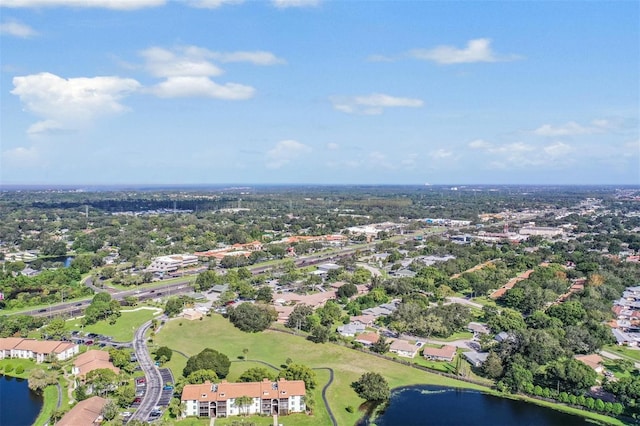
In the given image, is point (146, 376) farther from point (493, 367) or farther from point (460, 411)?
point (493, 367)

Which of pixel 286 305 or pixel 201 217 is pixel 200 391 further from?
pixel 201 217

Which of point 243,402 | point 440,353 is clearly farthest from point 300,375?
point 440,353

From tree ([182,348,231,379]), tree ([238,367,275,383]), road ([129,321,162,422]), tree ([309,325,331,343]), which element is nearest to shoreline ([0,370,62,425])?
road ([129,321,162,422])

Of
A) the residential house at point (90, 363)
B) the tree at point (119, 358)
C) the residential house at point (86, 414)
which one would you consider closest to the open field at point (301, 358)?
the tree at point (119, 358)

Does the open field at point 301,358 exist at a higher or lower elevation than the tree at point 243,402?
lower

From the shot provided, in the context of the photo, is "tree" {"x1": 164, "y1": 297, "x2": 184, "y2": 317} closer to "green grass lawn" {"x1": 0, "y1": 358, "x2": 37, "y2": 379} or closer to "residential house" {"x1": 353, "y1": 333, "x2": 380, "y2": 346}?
"green grass lawn" {"x1": 0, "y1": 358, "x2": 37, "y2": 379}

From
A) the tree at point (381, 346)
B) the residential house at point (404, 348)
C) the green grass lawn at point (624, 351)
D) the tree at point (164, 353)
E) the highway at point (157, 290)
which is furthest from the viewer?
the highway at point (157, 290)

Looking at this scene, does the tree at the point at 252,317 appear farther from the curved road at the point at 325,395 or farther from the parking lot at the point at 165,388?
the parking lot at the point at 165,388
